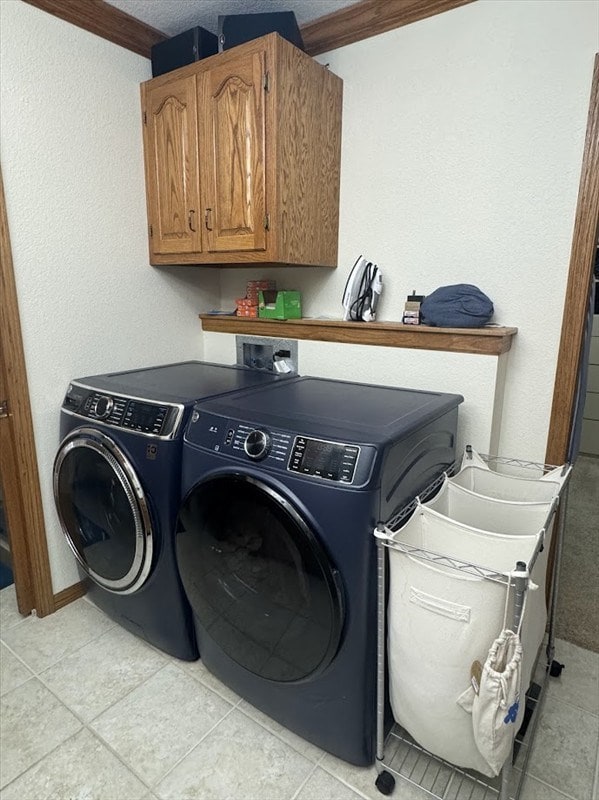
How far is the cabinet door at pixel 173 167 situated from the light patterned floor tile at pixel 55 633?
1.60 metres

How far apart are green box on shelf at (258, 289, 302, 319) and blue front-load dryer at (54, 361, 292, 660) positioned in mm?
365

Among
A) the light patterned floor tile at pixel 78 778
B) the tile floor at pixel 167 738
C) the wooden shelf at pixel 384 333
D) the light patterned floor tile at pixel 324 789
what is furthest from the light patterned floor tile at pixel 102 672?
the wooden shelf at pixel 384 333

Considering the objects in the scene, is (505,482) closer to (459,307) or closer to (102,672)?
(459,307)

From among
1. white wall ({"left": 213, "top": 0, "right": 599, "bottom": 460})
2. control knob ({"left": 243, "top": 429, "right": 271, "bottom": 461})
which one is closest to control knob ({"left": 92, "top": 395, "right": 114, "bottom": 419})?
control knob ({"left": 243, "top": 429, "right": 271, "bottom": 461})

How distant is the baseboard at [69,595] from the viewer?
205 cm

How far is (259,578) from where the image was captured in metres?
1.33

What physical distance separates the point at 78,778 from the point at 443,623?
1123 mm

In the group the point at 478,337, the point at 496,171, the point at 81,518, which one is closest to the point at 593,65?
the point at 496,171

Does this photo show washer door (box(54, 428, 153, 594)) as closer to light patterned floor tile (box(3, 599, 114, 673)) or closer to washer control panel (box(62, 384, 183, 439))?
washer control panel (box(62, 384, 183, 439))

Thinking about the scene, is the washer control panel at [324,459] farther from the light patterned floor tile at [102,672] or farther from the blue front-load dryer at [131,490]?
the light patterned floor tile at [102,672]

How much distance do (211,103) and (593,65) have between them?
1313mm

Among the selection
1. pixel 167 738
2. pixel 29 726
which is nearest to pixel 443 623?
pixel 167 738

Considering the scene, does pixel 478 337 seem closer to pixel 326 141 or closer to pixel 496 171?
pixel 496 171

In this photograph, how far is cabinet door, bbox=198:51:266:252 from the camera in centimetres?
176
